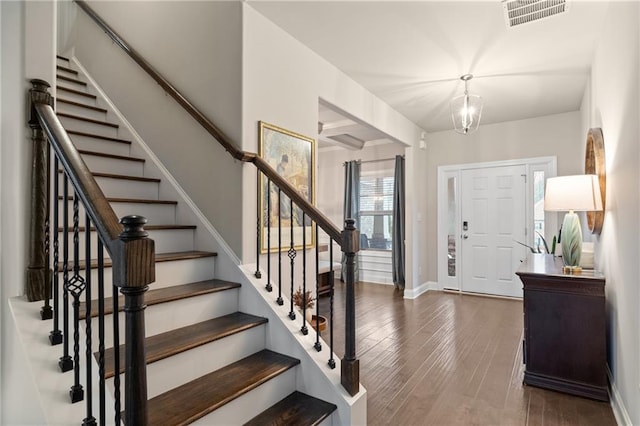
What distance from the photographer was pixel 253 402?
180cm

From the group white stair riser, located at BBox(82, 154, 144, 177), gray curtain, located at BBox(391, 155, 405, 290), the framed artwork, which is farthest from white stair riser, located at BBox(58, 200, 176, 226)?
gray curtain, located at BBox(391, 155, 405, 290)

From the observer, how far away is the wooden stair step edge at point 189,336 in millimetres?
1630

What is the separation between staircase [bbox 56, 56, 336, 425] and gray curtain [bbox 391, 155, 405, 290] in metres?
4.23

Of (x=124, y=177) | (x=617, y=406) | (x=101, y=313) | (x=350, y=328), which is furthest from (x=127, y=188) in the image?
(x=617, y=406)

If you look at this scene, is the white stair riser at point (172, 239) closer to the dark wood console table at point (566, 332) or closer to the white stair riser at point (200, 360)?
→ the white stair riser at point (200, 360)

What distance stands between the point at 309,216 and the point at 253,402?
103 centimetres

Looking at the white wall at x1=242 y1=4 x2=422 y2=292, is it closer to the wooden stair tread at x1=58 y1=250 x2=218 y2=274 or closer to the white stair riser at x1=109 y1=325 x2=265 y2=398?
the wooden stair tread at x1=58 y1=250 x2=218 y2=274

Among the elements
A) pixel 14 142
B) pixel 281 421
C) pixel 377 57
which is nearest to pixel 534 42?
pixel 377 57

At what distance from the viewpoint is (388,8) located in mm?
2629

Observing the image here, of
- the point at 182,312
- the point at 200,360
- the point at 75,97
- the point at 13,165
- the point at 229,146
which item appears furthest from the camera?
the point at 75,97

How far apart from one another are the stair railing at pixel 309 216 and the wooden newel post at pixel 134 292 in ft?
3.82

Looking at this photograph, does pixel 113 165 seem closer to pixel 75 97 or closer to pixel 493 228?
pixel 75 97

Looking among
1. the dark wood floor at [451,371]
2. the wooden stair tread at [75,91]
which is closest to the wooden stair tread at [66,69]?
the wooden stair tread at [75,91]

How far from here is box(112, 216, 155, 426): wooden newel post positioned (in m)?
0.91
